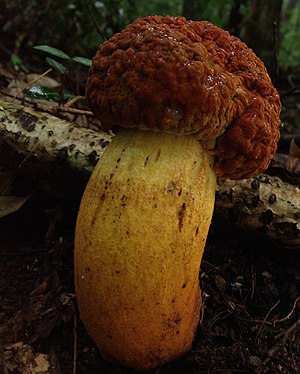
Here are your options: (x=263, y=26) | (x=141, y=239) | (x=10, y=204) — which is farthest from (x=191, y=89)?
(x=263, y=26)

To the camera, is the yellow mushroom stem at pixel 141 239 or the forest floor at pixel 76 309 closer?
the yellow mushroom stem at pixel 141 239

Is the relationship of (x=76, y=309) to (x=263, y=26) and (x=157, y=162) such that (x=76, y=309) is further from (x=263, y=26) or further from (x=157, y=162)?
(x=263, y=26)

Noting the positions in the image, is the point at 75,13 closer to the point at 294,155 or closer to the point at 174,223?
the point at 294,155

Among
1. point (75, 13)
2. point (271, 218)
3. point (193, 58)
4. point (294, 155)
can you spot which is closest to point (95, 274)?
point (193, 58)

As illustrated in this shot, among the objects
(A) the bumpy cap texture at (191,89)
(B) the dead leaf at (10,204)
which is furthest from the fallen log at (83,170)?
(A) the bumpy cap texture at (191,89)

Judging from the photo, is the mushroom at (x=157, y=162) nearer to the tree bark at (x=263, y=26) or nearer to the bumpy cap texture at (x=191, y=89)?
the bumpy cap texture at (x=191, y=89)

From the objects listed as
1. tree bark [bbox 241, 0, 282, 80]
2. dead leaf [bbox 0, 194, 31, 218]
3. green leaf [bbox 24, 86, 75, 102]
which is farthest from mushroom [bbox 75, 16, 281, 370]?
tree bark [bbox 241, 0, 282, 80]

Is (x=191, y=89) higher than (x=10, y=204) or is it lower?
higher
